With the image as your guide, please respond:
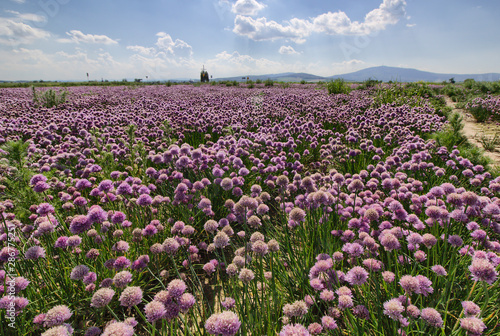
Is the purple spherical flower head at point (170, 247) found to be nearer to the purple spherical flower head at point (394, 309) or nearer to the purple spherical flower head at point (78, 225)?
the purple spherical flower head at point (78, 225)

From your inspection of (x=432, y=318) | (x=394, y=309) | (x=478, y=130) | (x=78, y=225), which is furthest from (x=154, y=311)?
(x=478, y=130)

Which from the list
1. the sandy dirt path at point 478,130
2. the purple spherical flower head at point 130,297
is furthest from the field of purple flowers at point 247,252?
the sandy dirt path at point 478,130

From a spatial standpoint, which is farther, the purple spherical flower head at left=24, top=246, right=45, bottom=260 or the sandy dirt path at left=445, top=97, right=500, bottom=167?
the sandy dirt path at left=445, top=97, right=500, bottom=167

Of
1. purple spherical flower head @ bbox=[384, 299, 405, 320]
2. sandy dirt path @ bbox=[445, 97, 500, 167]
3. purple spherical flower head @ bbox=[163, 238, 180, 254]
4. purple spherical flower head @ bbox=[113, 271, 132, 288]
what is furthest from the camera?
sandy dirt path @ bbox=[445, 97, 500, 167]

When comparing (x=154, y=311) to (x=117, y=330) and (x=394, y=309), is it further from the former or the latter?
(x=394, y=309)

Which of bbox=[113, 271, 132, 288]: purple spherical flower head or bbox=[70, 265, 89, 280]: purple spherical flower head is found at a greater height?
bbox=[113, 271, 132, 288]: purple spherical flower head

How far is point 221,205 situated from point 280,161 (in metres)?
1.45

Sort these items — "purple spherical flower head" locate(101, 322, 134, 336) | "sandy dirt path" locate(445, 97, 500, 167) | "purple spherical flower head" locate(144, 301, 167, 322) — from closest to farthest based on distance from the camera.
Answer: "purple spherical flower head" locate(101, 322, 134, 336) < "purple spherical flower head" locate(144, 301, 167, 322) < "sandy dirt path" locate(445, 97, 500, 167)

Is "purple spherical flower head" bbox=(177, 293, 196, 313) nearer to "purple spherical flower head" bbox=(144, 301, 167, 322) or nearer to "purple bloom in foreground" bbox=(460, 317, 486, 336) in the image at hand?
"purple spherical flower head" bbox=(144, 301, 167, 322)

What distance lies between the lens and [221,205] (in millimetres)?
4012

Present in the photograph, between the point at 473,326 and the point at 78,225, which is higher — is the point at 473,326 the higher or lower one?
the lower one

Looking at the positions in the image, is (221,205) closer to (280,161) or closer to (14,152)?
(280,161)

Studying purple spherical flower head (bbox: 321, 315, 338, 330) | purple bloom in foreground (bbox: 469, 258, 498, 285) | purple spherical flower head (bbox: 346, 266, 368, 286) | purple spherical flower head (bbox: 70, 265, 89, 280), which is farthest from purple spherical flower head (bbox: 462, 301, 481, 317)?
purple spherical flower head (bbox: 70, 265, 89, 280)

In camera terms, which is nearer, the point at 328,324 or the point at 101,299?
the point at 101,299
